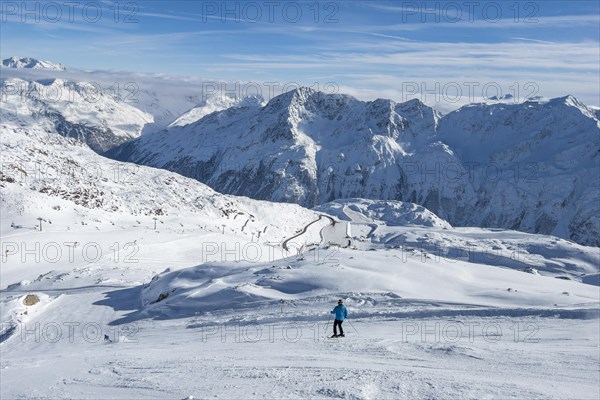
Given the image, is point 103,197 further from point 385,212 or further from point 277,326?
point 385,212

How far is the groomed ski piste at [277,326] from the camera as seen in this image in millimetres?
13289

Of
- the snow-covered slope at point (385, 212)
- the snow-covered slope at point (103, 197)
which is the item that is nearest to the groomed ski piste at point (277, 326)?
the snow-covered slope at point (103, 197)

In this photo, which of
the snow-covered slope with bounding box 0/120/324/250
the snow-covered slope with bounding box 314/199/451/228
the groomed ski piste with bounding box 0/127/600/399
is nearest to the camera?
the groomed ski piste with bounding box 0/127/600/399

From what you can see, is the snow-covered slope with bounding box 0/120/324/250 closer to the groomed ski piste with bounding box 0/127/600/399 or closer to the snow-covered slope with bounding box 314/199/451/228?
the groomed ski piste with bounding box 0/127/600/399

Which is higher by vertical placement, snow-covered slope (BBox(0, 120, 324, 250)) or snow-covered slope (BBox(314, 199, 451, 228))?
snow-covered slope (BBox(0, 120, 324, 250))

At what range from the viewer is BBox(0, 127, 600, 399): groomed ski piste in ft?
43.6

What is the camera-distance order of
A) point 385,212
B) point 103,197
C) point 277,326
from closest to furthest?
point 277,326, point 103,197, point 385,212

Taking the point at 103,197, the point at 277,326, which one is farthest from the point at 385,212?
the point at 277,326

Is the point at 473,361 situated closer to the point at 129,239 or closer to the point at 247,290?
the point at 247,290

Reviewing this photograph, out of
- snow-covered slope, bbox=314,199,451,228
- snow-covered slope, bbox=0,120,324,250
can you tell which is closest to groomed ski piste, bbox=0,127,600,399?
snow-covered slope, bbox=0,120,324,250

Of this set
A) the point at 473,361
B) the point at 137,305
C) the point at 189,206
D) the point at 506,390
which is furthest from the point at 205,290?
the point at 189,206

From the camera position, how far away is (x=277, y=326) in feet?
69.2

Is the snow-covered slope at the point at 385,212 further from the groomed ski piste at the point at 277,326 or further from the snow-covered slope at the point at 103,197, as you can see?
the groomed ski piste at the point at 277,326

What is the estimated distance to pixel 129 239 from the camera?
193 feet
